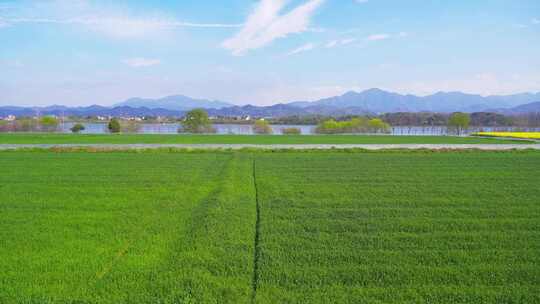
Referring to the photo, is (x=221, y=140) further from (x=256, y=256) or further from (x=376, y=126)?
(x=376, y=126)

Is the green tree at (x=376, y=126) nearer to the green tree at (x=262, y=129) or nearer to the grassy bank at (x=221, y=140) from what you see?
the green tree at (x=262, y=129)

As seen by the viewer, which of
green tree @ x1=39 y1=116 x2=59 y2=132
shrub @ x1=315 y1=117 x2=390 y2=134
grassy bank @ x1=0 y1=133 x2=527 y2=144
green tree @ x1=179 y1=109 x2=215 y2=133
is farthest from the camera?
green tree @ x1=39 y1=116 x2=59 y2=132

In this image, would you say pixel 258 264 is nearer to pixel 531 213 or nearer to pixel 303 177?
pixel 531 213

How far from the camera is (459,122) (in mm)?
56625

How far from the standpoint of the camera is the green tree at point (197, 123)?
53.3 m

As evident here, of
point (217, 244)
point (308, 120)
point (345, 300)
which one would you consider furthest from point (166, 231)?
point (308, 120)

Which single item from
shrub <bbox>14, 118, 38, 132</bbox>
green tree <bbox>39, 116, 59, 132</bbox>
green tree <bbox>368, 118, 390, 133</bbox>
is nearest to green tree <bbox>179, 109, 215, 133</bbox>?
green tree <bbox>39, 116, 59, 132</bbox>

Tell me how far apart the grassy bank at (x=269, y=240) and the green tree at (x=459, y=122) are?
50970 mm

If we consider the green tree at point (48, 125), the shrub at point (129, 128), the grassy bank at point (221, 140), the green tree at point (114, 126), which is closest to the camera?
the grassy bank at point (221, 140)

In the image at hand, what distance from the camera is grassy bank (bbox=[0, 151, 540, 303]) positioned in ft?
14.0

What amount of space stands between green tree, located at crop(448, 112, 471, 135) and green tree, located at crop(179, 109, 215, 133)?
41315mm

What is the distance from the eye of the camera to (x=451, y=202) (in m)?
8.69

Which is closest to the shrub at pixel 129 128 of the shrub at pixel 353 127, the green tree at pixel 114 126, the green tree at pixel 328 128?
the green tree at pixel 114 126

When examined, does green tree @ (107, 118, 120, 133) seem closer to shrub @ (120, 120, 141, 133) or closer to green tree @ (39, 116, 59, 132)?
shrub @ (120, 120, 141, 133)
